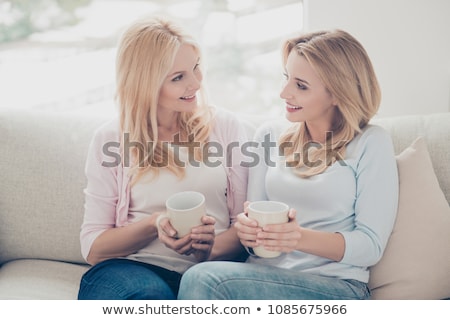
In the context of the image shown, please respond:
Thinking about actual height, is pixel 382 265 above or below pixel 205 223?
below

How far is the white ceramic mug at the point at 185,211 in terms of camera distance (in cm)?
123

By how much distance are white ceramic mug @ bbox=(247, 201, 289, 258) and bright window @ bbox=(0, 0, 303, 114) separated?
1165 mm

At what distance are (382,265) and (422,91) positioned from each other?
77 centimetres

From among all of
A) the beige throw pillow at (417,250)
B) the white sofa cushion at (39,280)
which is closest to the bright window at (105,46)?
the white sofa cushion at (39,280)

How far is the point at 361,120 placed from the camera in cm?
144

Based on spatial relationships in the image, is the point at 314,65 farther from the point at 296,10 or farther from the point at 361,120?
the point at 296,10

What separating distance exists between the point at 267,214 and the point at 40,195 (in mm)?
790

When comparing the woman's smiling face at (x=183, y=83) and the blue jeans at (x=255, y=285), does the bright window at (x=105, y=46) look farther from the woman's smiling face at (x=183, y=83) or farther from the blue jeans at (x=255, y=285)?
the blue jeans at (x=255, y=285)

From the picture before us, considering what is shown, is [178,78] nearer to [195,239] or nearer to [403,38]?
[195,239]

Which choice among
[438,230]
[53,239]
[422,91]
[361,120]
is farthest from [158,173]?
[422,91]

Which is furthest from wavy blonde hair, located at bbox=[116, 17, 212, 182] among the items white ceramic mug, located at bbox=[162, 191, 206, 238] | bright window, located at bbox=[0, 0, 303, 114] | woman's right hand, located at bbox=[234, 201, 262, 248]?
bright window, located at bbox=[0, 0, 303, 114]

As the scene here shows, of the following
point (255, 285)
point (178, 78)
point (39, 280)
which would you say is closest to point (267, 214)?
point (255, 285)

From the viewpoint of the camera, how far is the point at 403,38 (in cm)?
186

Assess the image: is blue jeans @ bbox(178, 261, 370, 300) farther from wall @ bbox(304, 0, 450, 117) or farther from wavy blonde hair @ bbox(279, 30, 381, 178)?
wall @ bbox(304, 0, 450, 117)
